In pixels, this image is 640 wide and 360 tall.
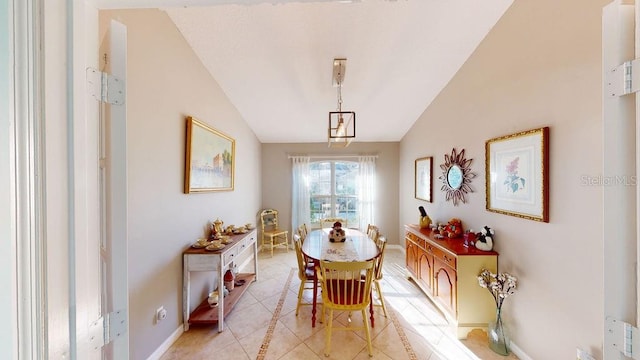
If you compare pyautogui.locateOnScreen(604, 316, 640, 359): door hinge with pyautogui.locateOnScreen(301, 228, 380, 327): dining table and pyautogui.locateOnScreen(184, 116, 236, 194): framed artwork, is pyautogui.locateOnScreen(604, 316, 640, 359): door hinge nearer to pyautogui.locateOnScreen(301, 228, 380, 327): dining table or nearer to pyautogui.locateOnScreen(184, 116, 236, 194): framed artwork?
pyautogui.locateOnScreen(301, 228, 380, 327): dining table

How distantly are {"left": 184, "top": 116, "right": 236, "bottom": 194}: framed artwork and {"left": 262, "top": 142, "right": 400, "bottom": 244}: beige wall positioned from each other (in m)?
1.79

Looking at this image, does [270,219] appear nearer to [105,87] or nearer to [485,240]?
[485,240]

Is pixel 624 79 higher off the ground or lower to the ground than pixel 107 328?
higher

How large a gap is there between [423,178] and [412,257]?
1342 millimetres

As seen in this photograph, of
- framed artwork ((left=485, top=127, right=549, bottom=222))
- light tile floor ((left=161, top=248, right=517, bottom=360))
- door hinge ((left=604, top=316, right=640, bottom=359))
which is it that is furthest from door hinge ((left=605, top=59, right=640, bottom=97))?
light tile floor ((left=161, top=248, right=517, bottom=360))

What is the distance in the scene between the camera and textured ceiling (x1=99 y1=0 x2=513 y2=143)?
2043 millimetres

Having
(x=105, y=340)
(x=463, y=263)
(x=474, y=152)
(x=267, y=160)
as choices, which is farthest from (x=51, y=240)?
(x=267, y=160)

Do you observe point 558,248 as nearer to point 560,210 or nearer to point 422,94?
point 560,210

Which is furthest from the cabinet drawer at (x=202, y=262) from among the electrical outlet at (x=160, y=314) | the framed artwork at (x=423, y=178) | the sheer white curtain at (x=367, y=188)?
the sheer white curtain at (x=367, y=188)

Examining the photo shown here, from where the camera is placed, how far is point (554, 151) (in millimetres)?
1691

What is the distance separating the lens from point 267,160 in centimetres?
521

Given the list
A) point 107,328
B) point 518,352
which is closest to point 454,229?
point 518,352

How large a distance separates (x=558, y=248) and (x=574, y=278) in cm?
19

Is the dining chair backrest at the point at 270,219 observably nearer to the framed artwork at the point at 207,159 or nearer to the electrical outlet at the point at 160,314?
the framed artwork at the point at 207,159
